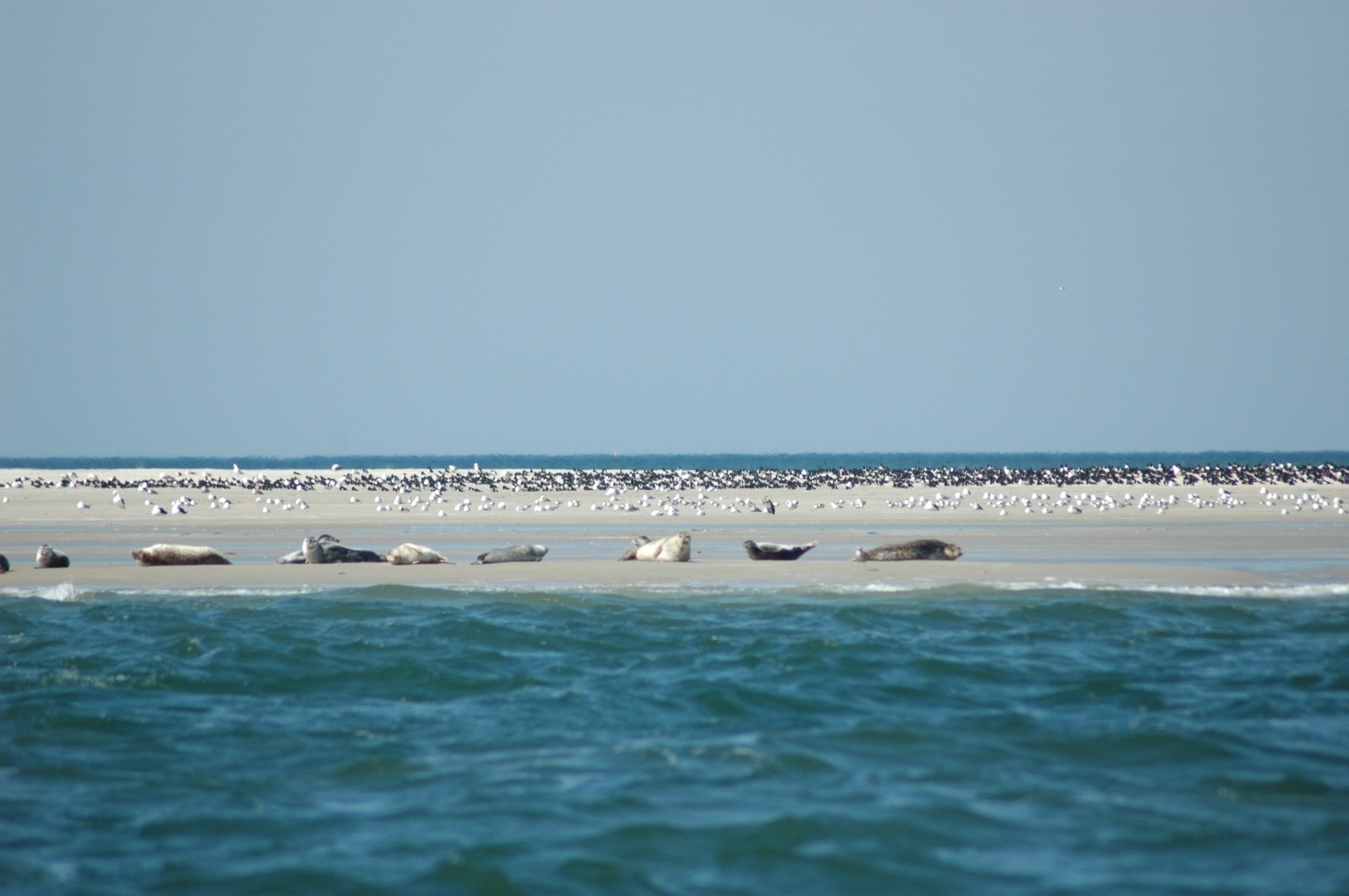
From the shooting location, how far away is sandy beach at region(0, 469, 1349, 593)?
14.2 m

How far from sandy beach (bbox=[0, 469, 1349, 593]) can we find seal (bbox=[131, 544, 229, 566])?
26cm

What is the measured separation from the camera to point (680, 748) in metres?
7.33

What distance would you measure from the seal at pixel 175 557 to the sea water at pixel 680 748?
2985 millimetres

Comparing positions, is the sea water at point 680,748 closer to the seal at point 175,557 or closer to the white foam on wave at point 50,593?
the white foam on wave at point 50,593

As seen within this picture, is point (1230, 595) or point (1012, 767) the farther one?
point (1230, 595)

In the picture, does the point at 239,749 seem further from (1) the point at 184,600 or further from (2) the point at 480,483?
(2) the point at 480,483

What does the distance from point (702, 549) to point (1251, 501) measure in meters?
18.3

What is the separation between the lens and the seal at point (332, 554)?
51.1 feet

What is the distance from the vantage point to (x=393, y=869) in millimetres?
5418

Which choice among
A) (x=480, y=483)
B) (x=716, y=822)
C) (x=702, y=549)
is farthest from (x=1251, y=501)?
(x=716, y=822)

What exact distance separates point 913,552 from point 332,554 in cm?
730

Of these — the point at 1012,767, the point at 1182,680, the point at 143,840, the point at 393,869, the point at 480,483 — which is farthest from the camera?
the point at 480,483

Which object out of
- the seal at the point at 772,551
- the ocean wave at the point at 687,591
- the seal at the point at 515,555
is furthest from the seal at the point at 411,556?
the seal at the point at 772,551

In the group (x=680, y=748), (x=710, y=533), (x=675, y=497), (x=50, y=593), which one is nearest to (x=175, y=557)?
(x=50, y=593)
